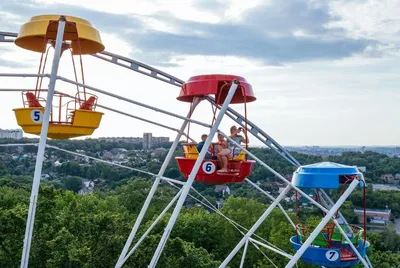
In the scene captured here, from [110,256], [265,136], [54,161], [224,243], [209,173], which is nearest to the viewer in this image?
[209,173]

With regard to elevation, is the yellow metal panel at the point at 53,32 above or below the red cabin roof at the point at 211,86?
above

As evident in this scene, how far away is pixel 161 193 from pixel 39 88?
36.2 m

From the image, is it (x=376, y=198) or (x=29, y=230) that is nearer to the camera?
(x=29, y=230)

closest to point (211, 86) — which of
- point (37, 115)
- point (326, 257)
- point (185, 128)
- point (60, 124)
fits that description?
point (185, 128)

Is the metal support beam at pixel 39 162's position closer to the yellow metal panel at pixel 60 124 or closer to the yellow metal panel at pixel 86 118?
the yellow metal panel at pixel 60 124

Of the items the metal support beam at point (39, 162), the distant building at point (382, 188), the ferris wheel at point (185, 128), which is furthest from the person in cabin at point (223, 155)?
the distant building at point (382, 188)

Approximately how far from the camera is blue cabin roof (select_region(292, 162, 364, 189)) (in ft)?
34.5

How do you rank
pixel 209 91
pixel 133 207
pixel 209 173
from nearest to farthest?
pixel 209 91 < pixel 209 173 < pixel 133 207

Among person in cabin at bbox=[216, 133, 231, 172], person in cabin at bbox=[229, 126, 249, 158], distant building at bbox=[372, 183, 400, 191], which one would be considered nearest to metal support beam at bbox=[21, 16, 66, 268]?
person in cabin at bbox=[216, 133, 231, 172]

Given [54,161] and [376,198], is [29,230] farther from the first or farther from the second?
[54,161]

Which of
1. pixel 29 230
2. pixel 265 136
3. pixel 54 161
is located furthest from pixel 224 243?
pixel 54 161

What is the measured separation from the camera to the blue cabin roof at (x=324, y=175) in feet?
34.5

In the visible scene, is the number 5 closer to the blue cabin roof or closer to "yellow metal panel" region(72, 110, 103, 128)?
"yellow metal panel" region(72, 110, 103, 128)

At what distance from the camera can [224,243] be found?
3216 centimetres
